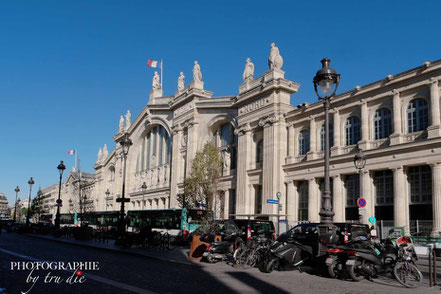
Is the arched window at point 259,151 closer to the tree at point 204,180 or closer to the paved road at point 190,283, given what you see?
the tree at point 204,180

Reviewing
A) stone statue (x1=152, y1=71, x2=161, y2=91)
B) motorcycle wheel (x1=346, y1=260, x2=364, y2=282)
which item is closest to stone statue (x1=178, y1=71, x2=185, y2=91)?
stone statue (x1=152, y1=71, x2=161, y2=91)

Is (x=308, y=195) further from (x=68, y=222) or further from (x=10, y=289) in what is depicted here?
(x=68, y=222)

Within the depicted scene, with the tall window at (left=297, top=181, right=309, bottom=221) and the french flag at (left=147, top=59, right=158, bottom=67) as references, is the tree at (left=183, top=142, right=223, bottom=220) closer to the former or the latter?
the tall window at (left=297, top=181, right=309, bottom=221)

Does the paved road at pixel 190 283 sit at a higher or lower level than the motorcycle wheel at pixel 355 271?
lower

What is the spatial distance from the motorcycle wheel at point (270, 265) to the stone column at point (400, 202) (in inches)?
596

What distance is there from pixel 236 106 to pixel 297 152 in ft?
29.9

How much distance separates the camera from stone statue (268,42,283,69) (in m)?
35.6

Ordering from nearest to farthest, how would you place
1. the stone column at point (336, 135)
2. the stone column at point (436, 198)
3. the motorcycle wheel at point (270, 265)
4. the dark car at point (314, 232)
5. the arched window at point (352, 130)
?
the motorcycle wheel at point (270, 265) → the dark car at point (314, 232) → the stone column at point (436, 198) → the arched window at point (352, 130) → the stone column at point (336, 135)

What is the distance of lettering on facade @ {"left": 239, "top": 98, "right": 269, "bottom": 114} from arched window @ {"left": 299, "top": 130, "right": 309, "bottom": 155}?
14.4 ft

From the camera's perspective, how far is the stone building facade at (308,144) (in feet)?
82.5

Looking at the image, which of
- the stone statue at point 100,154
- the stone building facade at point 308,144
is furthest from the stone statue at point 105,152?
the stone building facade at point 308,144

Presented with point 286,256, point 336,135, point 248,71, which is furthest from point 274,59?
point 286,256

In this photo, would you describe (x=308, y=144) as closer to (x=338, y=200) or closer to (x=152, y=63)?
(x=338, y=200)

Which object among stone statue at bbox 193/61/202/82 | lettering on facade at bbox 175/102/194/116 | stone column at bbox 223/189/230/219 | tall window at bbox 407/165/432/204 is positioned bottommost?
stone column at bbox 223/189/230/219
